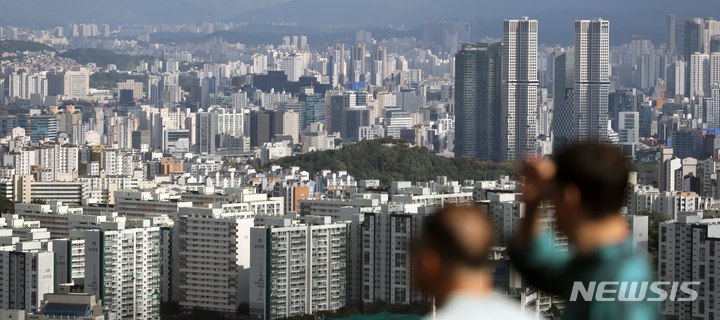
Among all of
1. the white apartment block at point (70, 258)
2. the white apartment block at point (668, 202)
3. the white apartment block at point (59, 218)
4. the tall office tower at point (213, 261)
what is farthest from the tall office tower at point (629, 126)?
the white apartment block at point (70, 258)

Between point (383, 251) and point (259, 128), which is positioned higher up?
point (259, 128)

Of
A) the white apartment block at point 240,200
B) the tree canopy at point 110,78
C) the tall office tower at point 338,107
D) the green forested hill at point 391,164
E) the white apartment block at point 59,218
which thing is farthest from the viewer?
the tree canopy at point 110,78

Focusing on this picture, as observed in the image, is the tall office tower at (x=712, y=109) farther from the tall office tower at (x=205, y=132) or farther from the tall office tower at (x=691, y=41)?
the tall office tower at (x=205, y=132)

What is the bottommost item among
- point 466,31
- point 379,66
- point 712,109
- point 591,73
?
point 712,109

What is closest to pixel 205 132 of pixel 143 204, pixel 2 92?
pixel 2 92

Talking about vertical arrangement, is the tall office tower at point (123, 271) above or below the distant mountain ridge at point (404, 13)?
below

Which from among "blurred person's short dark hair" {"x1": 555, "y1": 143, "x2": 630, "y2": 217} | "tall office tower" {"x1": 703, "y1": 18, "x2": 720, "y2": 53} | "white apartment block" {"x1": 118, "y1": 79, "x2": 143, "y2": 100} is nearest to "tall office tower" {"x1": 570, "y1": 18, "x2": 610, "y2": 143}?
"tall office tower" {"x1": 703, "y1": 18, "x2": 720, "y2": 53}

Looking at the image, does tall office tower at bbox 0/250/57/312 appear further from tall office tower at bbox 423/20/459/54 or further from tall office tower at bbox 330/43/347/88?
tall office tower at bbox 423/20/459/54

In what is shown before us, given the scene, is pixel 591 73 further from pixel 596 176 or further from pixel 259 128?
pixel 596 176
